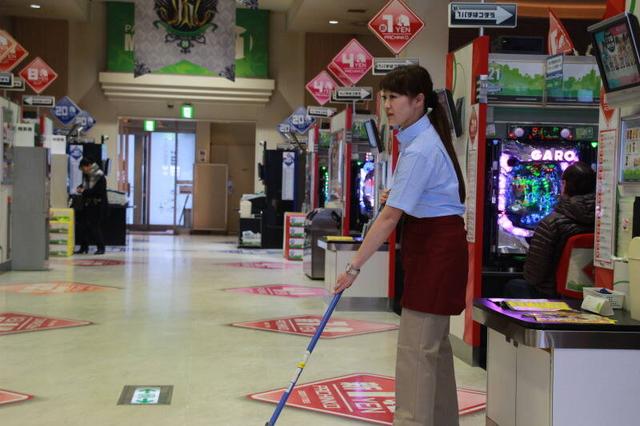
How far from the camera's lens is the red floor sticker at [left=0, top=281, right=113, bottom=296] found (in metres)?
9.12

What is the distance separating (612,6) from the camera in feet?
12.1

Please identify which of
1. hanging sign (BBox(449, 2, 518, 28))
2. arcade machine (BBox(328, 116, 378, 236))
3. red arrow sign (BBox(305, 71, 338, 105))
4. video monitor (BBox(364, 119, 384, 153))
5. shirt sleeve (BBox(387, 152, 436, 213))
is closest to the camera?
shirt sleeve (BBox(387, 152, 436, 213))

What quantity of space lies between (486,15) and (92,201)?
9.82 meters

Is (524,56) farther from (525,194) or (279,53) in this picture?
(279,53)

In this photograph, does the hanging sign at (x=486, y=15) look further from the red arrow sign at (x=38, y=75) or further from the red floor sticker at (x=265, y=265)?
the red arrow sign at (x=38, y=75)

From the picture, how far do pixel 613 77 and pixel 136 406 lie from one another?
288cm

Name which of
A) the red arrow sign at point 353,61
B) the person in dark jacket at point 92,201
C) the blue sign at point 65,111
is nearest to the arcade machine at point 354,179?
the red arrow sign at point 353,61

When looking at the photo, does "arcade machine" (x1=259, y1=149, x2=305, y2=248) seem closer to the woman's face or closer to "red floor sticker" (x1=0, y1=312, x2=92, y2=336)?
"red floor sticker" (x1=0, y1=312, x2=92, y2=336)

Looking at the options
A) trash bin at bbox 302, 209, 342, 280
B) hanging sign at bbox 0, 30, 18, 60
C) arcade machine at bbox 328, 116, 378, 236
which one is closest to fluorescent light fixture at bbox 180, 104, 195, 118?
hanging sign at bbox 0, 30, 18, 60

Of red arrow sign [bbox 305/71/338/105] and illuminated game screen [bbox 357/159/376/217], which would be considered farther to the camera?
red arrow sign [bbox 305/71/338/105]

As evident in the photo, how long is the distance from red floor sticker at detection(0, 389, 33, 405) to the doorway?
18.3 meters

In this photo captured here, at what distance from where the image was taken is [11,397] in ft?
15.0

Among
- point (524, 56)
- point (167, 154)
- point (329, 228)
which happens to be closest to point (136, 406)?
point (524, 56)

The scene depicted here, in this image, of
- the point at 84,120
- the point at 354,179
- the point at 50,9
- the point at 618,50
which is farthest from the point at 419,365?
the point at 50,9
